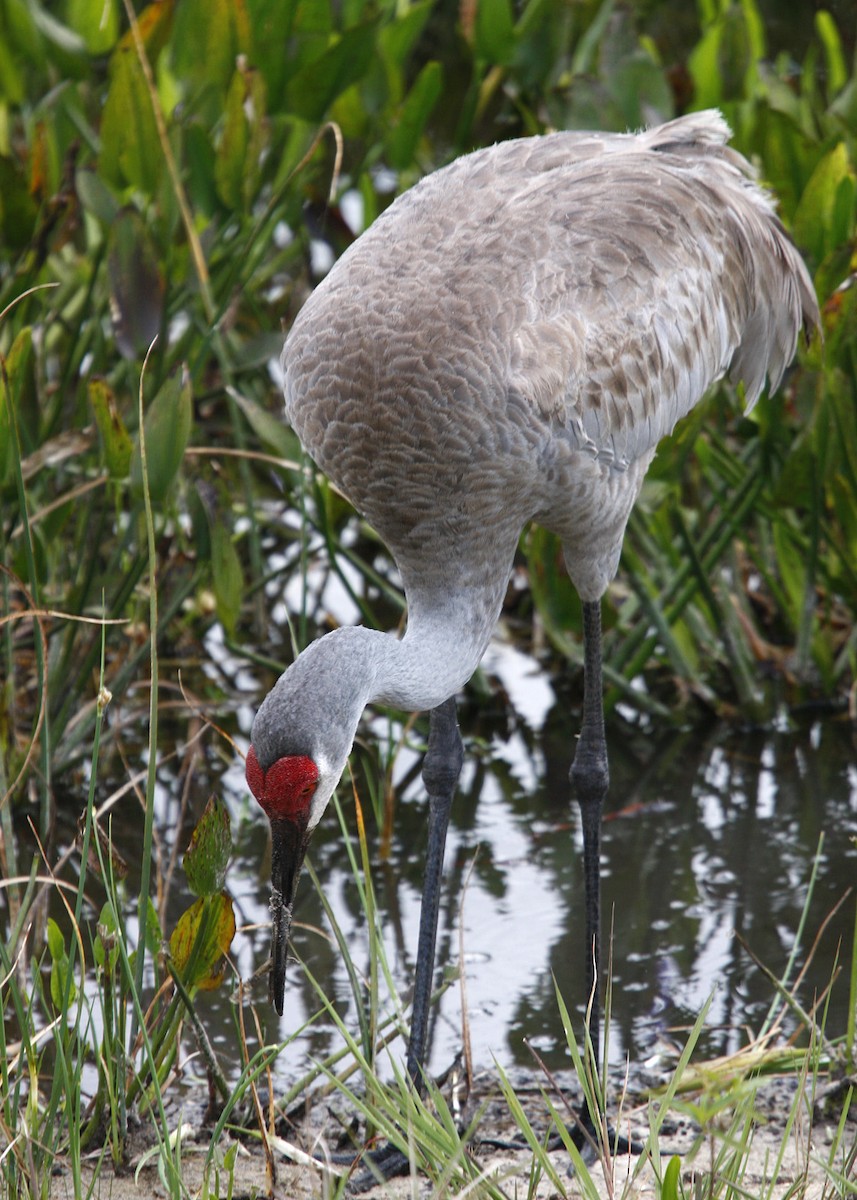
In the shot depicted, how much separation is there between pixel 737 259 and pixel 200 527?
5.36 feet

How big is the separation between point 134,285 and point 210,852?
6.25 ft

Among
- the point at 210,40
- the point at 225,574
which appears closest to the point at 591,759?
the point at 225,574

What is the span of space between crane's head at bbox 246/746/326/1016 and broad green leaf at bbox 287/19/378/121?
2.55 metres

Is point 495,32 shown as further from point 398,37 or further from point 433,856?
point 433,856

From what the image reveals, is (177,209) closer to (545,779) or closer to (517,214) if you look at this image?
(517,214)

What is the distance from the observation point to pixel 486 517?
3.48 meters

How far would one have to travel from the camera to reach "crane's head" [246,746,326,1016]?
279 cm

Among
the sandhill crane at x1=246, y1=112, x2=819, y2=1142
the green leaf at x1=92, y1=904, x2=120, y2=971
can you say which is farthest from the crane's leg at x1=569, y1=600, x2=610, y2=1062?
the green leaf at x1=92, y1=904, x2=120, y2=971

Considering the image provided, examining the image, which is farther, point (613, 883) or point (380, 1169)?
point (613, 883)

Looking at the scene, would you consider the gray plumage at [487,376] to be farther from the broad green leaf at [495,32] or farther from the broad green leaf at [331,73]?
the broad green leaf at [495,32]

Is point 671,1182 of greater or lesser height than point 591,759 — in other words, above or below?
below

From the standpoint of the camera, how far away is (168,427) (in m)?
3.62

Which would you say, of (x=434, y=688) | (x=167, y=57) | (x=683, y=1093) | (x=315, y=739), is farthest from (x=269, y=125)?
(x=683, y=1093)

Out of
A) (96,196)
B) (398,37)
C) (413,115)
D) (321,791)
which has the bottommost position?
(321,791)
